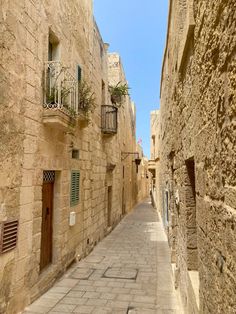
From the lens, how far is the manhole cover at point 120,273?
6.02m

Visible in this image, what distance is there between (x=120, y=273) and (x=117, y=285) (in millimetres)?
733

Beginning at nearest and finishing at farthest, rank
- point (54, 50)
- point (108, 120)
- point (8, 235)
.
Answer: point (8, 235) → point (54, 50) → point (108, 120)

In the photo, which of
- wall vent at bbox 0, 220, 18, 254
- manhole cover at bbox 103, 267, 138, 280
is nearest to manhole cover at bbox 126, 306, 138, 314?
manhole cover at bbox 103, 267, 138, 280

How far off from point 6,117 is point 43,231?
106 inches

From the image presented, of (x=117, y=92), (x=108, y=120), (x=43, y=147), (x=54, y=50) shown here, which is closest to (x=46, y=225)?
(x=43, y=147)

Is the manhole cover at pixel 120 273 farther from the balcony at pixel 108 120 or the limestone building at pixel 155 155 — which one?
the limestone building at pixel 155 155

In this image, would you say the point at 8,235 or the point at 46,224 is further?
the point at 46,224

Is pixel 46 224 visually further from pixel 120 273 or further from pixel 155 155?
pixel 155 155

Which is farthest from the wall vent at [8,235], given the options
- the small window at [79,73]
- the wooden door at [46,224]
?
the small window at [79,73]

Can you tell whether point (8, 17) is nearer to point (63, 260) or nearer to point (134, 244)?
point (63, 260)

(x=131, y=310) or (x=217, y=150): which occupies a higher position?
(x=217, y=150)

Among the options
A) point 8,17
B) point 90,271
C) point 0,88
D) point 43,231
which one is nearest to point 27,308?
point 43,231

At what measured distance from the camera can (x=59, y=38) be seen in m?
6.00

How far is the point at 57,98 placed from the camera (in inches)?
215
